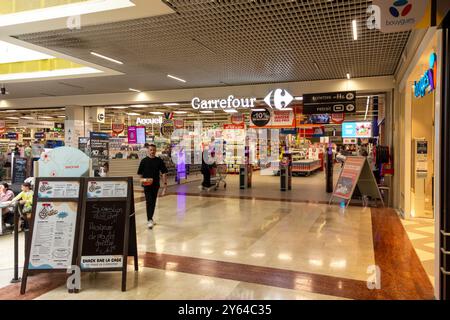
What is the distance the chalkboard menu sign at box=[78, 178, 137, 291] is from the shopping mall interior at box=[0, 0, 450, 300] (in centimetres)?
1

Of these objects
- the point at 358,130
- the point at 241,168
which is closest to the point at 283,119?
the point at 241,168

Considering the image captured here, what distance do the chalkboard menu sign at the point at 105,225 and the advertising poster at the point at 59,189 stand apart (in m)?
0.11

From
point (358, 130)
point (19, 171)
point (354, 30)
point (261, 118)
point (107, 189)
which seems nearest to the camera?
point (107, 189)

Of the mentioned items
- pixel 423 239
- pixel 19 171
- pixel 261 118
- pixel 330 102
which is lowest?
pixel 423 239

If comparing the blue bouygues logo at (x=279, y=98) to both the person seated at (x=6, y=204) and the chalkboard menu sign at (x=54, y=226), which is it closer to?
the person seated at (x=6, y=204)

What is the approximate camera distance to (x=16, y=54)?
8922 millimetres

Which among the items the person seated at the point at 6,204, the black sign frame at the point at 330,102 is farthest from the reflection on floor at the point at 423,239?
the person seated at the point at 6,204

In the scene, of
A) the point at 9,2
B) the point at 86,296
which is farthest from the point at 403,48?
the point at 9,2

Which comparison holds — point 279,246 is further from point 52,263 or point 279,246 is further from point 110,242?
point 52,263

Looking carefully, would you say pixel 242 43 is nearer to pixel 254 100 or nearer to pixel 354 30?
pixel 354 30

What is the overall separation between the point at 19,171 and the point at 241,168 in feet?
24.0

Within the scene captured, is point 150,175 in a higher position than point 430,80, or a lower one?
lower

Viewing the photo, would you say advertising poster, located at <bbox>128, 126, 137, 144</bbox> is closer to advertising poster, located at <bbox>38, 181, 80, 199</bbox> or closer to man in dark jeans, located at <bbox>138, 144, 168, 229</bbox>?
man in dark jeans, located at <bbox>138, 144, 168, 229</bbox>

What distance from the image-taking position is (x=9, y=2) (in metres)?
5.84
